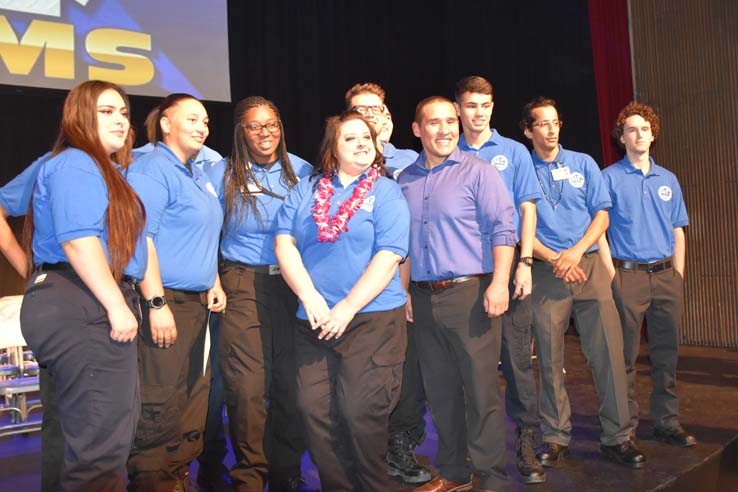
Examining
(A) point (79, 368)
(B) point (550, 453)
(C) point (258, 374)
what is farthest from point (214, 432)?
(B) point (550, 453)

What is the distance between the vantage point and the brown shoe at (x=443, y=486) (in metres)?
2.82

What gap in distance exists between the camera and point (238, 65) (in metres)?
6.47

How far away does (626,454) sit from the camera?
3.17 metres

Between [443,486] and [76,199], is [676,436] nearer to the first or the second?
[443,486]

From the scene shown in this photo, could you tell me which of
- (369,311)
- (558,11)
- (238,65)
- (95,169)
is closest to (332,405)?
(369,311)

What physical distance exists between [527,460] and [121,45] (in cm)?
438

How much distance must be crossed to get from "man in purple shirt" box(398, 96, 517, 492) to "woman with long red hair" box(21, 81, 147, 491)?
1.16 metres

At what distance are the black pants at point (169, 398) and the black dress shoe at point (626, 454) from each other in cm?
187

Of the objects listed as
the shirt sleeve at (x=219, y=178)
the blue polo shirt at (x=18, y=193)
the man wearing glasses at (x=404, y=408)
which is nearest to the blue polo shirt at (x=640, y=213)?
the man wearing glasses at (x=404, y=408)

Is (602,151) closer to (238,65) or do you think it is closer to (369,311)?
(238,65)

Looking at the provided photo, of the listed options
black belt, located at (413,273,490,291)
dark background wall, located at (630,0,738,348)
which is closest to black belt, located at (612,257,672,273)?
black belt, located at (413,273,490,291)

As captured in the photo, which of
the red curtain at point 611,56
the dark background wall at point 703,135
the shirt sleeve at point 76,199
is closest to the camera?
the shirt sleeve at point 76,199

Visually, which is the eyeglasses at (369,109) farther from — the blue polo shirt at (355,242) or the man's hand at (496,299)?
the man's hand at (496,299)

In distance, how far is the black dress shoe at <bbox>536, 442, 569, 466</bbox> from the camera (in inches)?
125
